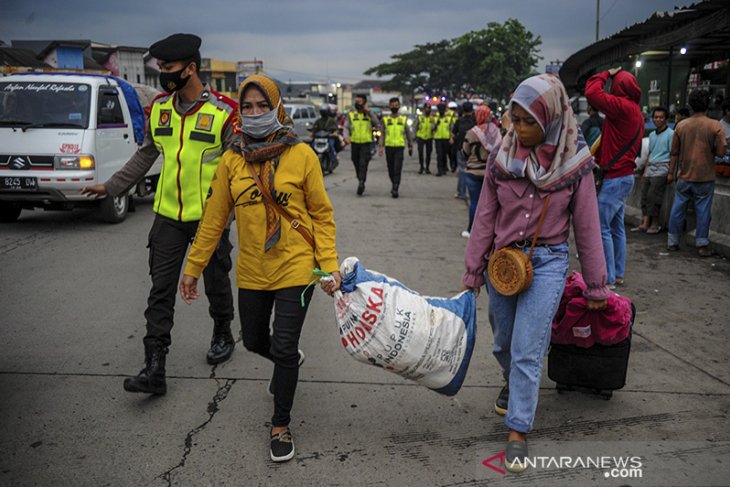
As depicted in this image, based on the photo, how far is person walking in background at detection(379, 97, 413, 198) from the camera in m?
14.0

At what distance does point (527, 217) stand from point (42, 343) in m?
3.83

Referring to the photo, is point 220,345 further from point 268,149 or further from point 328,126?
point 328,126

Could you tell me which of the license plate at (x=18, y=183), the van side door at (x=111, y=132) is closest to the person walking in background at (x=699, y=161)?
the van side door at (x=111, y=132)

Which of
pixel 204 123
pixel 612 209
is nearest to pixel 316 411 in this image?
pixel 204 123

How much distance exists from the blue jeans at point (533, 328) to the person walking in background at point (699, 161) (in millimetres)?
5366

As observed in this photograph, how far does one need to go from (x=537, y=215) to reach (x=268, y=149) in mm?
1390

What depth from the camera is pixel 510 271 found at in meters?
3.31

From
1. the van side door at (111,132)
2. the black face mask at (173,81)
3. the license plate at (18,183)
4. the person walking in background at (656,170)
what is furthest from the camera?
the van side door at (111,132)

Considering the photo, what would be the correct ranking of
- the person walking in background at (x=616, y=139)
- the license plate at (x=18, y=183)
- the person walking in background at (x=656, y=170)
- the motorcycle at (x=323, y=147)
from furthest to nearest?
the motorcycle at (x=323, y=147) < the person walking in background at (x=656, y=170) < the license plate at (x=18, y=183) < the person walking in background at (x=616, y=139)

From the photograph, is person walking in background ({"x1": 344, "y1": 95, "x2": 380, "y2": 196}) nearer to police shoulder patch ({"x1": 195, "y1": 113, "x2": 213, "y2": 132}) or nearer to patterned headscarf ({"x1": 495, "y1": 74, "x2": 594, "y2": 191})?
police shoulder patch ({"x1": 195, "y1": 113, "x2": 213, "y2": 132})

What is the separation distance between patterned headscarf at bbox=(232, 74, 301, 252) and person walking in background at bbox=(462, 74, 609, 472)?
1.09 metres

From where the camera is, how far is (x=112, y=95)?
10.2 metres

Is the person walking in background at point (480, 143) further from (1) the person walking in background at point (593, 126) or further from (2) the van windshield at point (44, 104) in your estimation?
(2) the van windshield at point (44, 104)

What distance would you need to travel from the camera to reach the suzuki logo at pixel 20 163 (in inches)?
359
